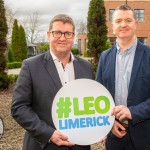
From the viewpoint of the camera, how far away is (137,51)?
3.19 metres

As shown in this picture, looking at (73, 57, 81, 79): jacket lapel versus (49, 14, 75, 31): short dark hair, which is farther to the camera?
(73, 57, 81, 79): jacket lapel

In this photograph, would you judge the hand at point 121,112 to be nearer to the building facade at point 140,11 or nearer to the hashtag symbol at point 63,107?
the hashtag symbol at point 63,107

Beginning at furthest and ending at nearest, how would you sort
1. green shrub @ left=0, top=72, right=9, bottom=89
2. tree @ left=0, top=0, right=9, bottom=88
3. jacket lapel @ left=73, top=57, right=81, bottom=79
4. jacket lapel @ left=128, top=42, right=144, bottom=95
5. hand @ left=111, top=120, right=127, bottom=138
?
green shrub @ left=0, top=72, right=9, bottom=89
tree @ left=0, top=0, right=9, bottom=88
jacket lapel @ left=128, top=42, right=144, bottom=95
hand @ left=111, top=120, right=127, bottom=138
jacket lapel @ left=73, top=57, right=81, bottom=79

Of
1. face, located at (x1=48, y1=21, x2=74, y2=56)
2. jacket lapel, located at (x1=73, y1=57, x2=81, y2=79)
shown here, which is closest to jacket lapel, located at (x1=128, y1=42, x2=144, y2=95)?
jacket lapel, located at (x1=73, y1=57, x2=81, y2=79)

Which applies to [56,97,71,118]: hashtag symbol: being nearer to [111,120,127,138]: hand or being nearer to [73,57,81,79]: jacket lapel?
[73,57,81,79]: jacket lapel

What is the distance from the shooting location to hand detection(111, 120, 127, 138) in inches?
117

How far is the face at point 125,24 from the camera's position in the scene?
313cm

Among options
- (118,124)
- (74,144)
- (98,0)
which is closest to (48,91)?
(74,144)

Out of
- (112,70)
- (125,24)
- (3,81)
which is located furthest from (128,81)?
(3,81)

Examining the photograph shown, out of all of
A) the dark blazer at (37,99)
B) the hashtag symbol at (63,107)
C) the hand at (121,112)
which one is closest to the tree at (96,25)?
the hand at (121,112)

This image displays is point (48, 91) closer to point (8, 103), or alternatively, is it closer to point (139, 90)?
point (139, 90)

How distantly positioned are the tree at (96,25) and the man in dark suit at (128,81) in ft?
43.8

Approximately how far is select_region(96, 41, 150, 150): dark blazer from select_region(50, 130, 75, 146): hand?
2.28ft

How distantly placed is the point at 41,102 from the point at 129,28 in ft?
3.67
